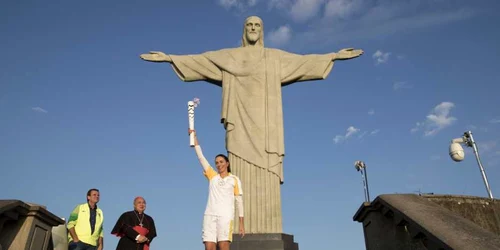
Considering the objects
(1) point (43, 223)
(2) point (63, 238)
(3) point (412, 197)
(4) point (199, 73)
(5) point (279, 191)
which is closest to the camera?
(3) point (412, 197)

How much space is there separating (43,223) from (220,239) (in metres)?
3.48

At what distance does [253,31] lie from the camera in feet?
34.3

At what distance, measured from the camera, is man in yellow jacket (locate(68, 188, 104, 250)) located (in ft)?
21.8

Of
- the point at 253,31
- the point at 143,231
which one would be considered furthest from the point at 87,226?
the point at 253,31

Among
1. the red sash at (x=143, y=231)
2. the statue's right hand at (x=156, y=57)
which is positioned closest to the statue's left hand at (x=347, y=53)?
the statue's right hand at (x=156, y=57)

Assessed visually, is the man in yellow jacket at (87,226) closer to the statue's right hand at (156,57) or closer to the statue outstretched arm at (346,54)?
the statue's right hand at (156,57)

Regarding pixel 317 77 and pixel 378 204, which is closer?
pixel 378 204

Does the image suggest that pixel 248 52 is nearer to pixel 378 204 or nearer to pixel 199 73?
pixel 199 73

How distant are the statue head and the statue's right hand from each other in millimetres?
1901

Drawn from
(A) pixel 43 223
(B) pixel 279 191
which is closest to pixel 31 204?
(A) pixel 43 223

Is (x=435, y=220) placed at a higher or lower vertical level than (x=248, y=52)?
lower

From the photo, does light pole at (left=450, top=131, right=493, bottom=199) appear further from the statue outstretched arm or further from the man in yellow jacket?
Answer: the man in yellow jacket

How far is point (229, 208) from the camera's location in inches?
210

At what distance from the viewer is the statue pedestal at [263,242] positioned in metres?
8.16
